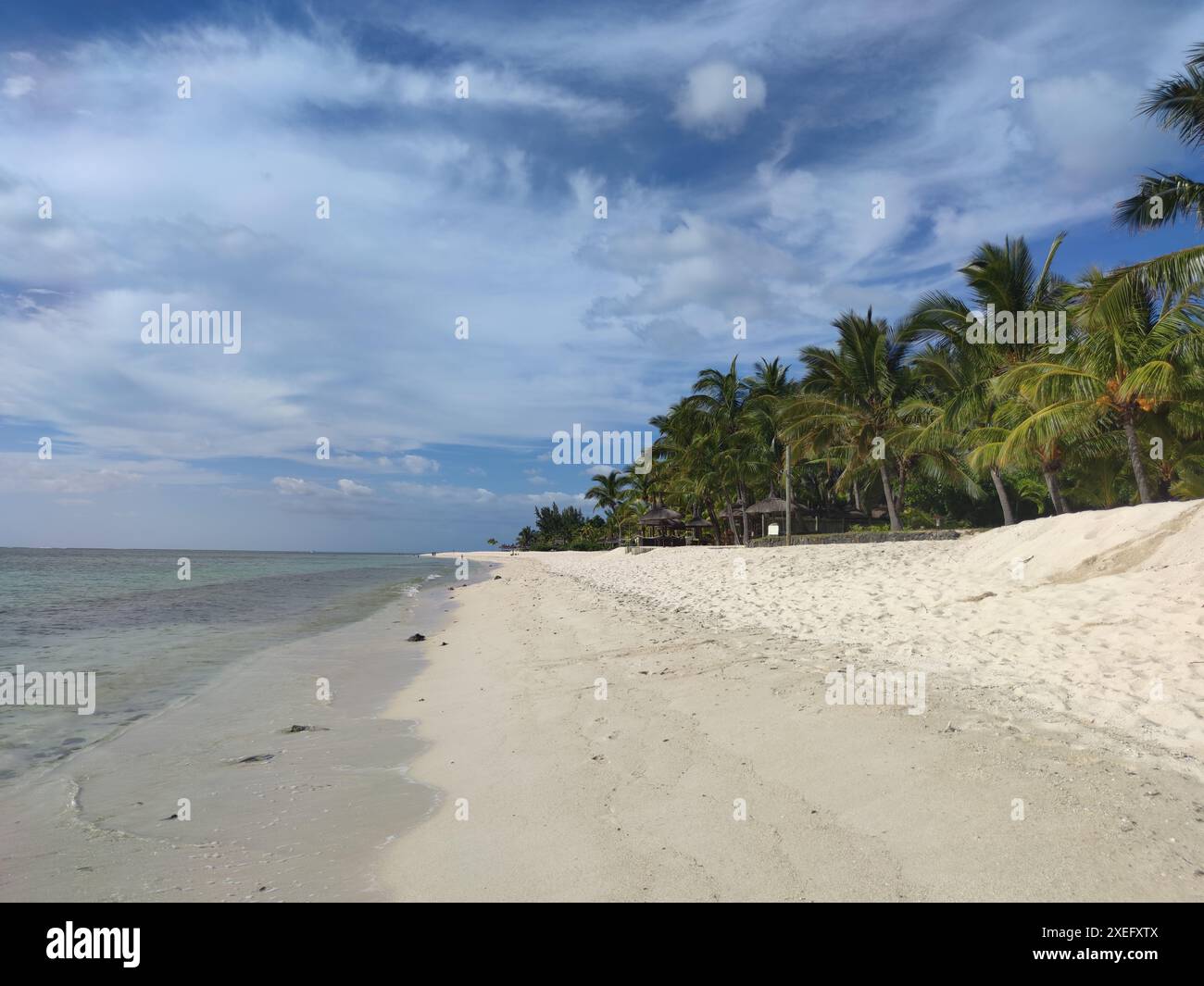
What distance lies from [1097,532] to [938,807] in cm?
959

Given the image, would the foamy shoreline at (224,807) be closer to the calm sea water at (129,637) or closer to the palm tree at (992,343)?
the calm sea water at (129,637)

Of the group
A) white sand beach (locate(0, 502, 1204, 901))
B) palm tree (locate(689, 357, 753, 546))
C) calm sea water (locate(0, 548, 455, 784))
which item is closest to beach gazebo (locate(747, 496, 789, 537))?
palm tree (locate(689, 357, 753, 546))

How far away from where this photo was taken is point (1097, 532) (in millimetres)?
10844

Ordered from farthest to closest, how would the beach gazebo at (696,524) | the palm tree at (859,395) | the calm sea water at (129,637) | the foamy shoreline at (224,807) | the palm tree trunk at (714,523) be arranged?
the beach gazebo at (696,524), the palm tree trunk at (714,523), the palm tree at (859,395), the calm sea water at (129,637), the foamy shoreline at (224,807)

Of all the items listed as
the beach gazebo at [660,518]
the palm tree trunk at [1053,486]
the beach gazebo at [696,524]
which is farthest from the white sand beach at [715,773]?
the beach gazebo at [696,524]

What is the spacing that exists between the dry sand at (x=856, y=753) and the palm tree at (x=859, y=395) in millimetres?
20780

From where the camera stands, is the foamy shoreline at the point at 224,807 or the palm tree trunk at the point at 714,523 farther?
the palm tree trunk at the point at 714,523

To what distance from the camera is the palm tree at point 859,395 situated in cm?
3048

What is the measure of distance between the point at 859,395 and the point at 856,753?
29.5 m

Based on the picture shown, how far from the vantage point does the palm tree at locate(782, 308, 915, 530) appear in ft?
100

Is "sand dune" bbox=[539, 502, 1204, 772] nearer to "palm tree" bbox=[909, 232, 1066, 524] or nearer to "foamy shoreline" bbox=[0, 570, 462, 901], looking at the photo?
"foamy shoreline" bbox=[0, 570, 462, 901]

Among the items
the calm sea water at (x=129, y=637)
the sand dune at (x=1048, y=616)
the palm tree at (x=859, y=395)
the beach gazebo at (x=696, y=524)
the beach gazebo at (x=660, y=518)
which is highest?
the palm tree at (x=859, y=395)
